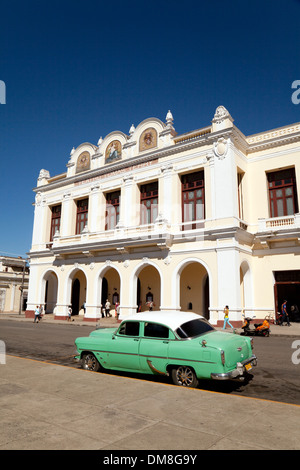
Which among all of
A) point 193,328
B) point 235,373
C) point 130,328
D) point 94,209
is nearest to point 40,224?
point 94,209

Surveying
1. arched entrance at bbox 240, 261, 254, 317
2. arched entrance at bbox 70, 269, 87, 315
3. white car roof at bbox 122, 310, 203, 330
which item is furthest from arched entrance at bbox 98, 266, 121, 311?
white car roof at bbox 122, 310, 203, 330

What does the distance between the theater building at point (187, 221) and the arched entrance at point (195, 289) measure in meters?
0.07

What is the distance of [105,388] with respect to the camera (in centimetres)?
639

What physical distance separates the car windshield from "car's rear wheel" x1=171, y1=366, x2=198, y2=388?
611 mm


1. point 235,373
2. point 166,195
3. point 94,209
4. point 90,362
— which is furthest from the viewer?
point 94,209

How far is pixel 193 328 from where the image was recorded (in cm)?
714

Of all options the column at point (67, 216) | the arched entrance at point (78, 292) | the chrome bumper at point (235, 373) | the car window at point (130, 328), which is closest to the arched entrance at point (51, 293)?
the arched entrance at point (78, 292)

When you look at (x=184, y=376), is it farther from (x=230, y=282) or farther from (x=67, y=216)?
(x=67, y=216)

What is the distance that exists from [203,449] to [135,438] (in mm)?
805

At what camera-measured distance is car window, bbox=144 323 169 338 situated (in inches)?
276

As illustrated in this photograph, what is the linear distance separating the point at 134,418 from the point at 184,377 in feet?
6.93

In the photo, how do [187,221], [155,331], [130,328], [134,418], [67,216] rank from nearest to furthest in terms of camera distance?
1. [134,418]
2. [155,331]
3. [130,328]
4. [187,221]
5. [67,216]

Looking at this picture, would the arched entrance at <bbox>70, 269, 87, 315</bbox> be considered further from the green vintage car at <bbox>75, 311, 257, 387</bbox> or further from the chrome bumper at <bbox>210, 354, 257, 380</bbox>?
the chrome bumper at <bbox>210, 354, 257, 380</bbox>
